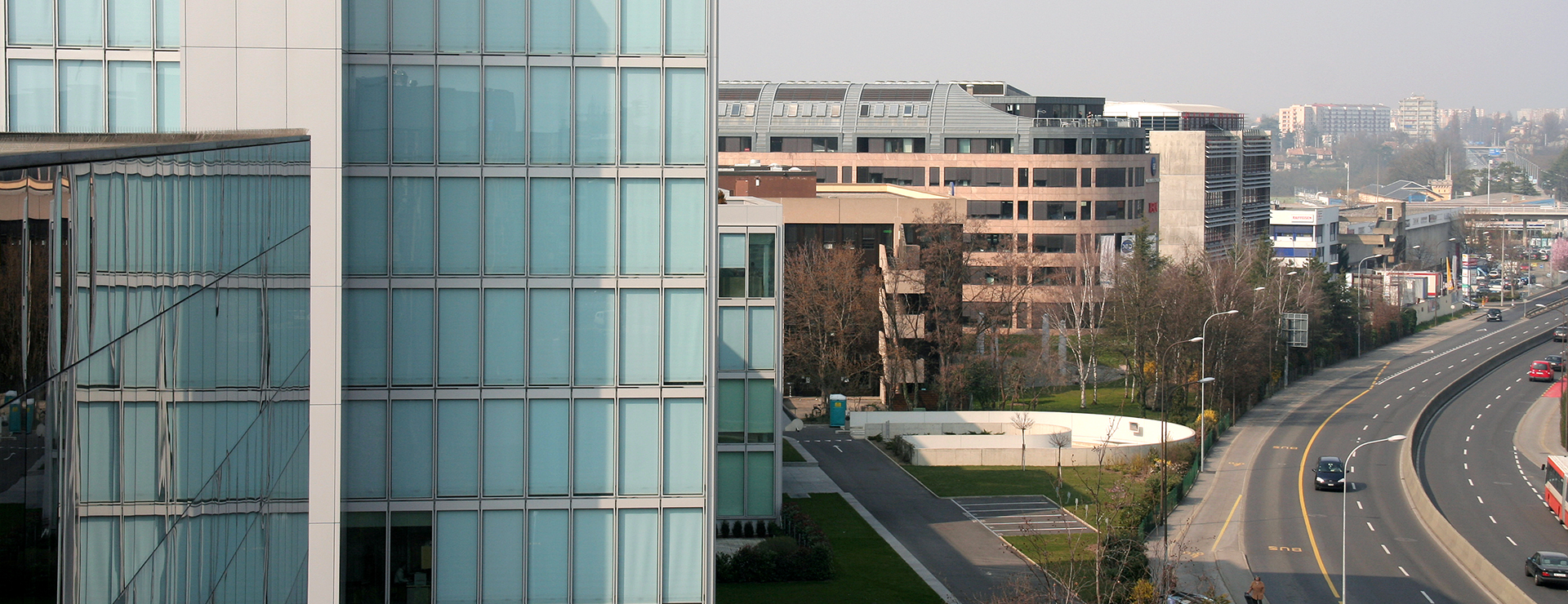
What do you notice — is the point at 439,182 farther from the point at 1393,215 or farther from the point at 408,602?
the point at 1393,215

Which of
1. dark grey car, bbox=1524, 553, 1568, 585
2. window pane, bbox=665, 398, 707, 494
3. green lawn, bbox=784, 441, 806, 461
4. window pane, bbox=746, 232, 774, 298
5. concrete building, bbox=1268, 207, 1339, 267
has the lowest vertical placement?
dark grey car, bbox=1524, 553, 1568, 585

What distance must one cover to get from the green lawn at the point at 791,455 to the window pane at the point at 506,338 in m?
38.6

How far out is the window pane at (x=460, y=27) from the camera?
21.3 metres

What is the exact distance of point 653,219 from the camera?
21.8 metres

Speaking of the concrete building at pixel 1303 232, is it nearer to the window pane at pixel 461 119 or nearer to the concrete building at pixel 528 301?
the concrete building at pixel 528 301

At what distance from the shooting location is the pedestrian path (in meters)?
46.6

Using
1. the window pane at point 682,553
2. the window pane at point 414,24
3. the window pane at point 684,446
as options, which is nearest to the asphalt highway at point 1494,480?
the window pane at point 682,553

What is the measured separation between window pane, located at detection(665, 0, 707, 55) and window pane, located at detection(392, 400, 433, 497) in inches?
266

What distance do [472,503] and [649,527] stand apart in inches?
109

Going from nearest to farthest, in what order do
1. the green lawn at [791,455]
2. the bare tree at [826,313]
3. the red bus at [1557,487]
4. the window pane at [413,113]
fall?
the window pane at [413,113] < the red bus at [1557,487] < the green lawn at [791,455] < the bare tree at [826,313]

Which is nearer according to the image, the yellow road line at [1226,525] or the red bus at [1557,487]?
the yellow road line at [1226,525]

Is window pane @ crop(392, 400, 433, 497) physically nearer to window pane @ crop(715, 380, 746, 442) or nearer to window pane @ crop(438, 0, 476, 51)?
window pane @ crop(438, 0, 476, 51)

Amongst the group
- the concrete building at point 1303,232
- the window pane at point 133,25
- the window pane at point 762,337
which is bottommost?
the window pane at point 762,337


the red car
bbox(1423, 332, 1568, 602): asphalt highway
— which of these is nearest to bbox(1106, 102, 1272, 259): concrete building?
the red car
